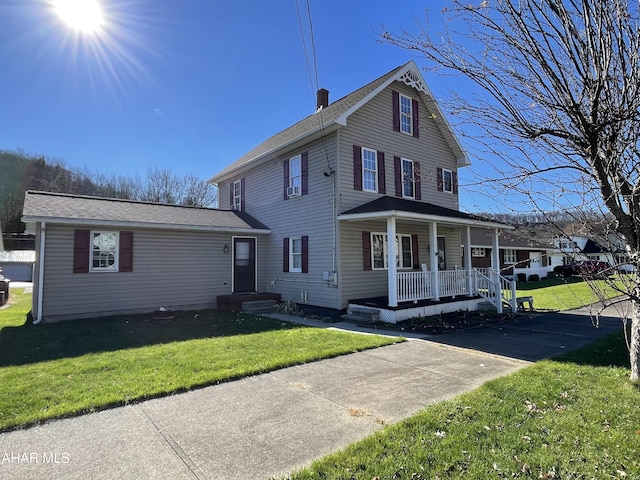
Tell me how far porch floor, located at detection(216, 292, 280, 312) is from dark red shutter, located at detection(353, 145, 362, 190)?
5.04 m

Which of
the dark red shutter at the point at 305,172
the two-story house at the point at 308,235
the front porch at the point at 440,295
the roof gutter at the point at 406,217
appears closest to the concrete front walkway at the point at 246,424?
the front porch at the point at 440,295

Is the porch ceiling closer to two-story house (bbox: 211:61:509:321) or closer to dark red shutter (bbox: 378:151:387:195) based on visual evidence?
two-story house (bbox: 211:61:509:321)

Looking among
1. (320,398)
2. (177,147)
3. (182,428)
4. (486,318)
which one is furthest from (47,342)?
(177,147)

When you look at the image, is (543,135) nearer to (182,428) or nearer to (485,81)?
(485,81)

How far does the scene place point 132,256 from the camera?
37.0 feet

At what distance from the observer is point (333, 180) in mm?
11617

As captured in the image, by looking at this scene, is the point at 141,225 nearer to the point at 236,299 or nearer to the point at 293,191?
the point at 236,299

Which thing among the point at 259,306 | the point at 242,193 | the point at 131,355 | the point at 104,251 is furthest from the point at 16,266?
the point at 131,355

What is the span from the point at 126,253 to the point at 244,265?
14.2 ft

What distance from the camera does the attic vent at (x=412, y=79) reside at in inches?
534

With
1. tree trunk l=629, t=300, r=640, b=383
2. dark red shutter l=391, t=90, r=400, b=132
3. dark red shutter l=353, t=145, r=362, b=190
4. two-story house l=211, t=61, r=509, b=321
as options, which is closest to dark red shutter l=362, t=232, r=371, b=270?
two-story house l=211, t=61, r=509, b=321

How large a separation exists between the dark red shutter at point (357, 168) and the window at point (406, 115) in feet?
9.28

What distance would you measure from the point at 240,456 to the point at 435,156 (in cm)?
1429

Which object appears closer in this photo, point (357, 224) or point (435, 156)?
point (357, 224)
